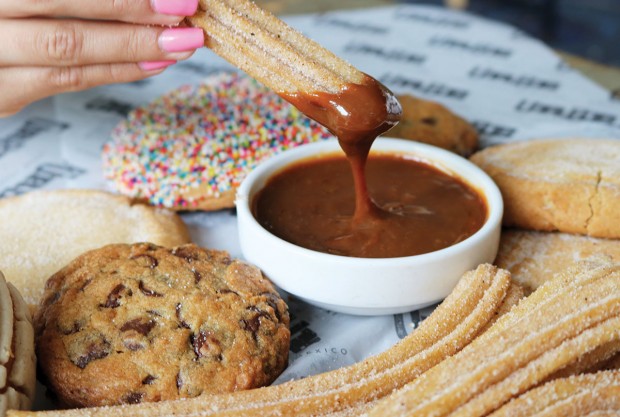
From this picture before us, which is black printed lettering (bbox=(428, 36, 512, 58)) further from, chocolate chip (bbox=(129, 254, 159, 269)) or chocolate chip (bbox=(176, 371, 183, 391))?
chocolate chip (bbox=(176, 371, 183, 391))

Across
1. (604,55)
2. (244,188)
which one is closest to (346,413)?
(244,188)

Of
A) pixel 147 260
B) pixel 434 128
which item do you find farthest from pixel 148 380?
pixel 434 128

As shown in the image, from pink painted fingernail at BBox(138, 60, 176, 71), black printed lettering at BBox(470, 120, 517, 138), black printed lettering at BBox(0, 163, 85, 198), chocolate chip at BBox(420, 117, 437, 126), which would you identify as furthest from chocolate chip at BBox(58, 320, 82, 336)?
black printed lettering at BBox(470, 120, 517, 138)

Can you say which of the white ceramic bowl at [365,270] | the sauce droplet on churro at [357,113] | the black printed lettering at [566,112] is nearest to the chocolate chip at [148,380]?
the white ceramic bowl at [365,270]

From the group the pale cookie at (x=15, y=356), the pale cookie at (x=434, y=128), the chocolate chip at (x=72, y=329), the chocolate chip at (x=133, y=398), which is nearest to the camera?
the pale cookie at (x=15, y=356)

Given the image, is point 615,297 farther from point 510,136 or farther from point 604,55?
point 604,55

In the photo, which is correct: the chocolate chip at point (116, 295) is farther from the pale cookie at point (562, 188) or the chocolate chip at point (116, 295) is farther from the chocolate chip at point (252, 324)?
→ the pale cookie at point (562, 188)
